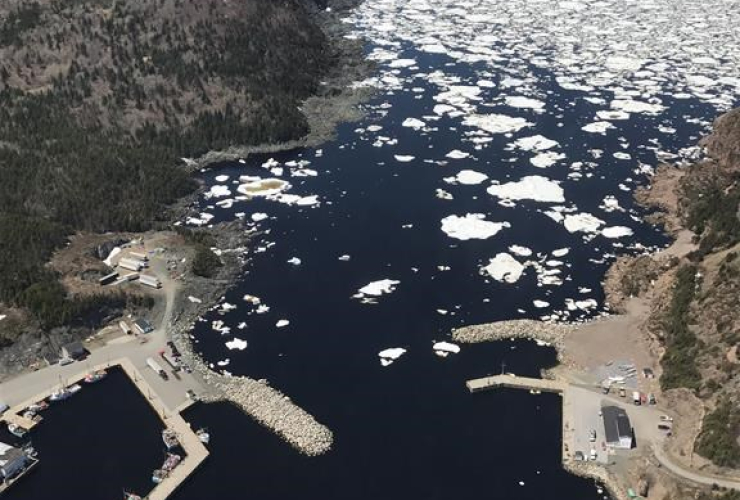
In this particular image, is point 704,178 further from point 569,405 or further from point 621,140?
point 569,405

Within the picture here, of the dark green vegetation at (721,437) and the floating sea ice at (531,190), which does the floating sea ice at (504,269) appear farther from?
the dark green vegetation at (721,437)

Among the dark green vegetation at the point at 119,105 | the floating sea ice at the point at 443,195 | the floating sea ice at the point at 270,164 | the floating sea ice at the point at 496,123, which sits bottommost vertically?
the floating sea ice at the point at 443,195

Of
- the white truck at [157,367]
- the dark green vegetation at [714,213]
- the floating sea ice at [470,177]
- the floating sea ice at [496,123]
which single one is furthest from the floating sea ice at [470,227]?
the white truck at [157,367]

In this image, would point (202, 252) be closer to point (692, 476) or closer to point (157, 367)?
point (157, 367)

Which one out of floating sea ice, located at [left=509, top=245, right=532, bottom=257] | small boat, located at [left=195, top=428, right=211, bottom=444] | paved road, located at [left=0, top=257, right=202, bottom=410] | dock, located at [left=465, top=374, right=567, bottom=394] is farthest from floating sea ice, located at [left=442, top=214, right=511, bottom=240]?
small boat, located at [left=195, top=428, right=211, bottom=444]

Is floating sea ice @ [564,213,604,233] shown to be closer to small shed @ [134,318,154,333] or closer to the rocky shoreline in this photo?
the rocky shoreline

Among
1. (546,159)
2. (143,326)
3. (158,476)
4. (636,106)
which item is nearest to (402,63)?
(636,106)
